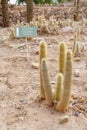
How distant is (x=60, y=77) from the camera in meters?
3.56

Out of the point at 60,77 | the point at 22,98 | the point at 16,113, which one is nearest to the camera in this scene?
the point at 60,77

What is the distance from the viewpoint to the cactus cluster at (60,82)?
11.5 feet

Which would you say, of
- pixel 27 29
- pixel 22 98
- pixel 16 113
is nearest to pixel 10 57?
pixel 27 29

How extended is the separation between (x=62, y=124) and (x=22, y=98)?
79 centimetres

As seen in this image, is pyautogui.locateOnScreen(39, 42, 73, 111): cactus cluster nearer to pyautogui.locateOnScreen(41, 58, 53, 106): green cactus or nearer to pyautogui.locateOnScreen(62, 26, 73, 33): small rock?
pyautogui.locateOnScreen(41, 58, 53, 106): green cactus

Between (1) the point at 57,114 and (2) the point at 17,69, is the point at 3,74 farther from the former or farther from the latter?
(1) the point at 57,114

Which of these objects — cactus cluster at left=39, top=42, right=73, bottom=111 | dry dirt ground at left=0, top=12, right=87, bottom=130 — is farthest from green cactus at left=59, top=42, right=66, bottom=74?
dry dirt ground at left=0, top=12, right=87, bottom=130

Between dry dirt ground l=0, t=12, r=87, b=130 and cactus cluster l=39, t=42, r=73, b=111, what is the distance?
0.45 ft

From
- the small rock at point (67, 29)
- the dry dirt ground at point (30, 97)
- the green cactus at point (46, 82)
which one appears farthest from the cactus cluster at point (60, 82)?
the small rock at point (67, 29)

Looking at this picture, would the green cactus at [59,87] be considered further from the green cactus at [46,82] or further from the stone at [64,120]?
the stone at [64,120]

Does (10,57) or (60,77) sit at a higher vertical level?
→ (60,77)

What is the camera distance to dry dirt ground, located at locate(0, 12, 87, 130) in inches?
143

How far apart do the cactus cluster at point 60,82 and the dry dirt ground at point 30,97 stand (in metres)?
0.14

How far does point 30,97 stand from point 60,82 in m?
0.74
